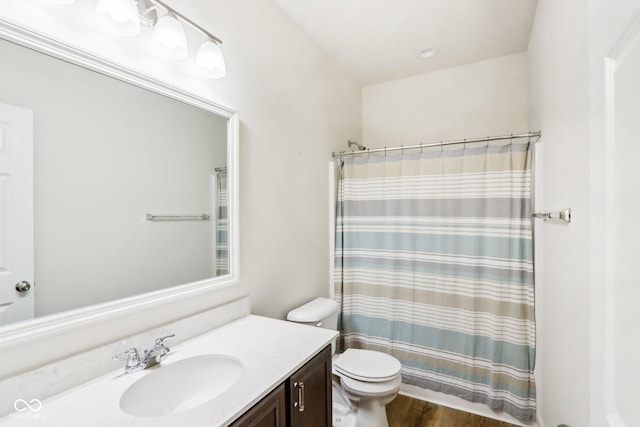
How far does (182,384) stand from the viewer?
1092 millimetres

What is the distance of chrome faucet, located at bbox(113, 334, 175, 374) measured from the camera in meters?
1.01

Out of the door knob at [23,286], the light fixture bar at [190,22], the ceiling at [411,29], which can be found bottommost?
the door knob at [23,286]

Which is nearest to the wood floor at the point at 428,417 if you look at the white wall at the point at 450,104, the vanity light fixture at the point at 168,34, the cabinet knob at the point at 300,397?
the cabinet knob at the point at 300,397

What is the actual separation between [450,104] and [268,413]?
273 cm

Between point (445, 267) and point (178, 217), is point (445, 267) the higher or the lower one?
the lower one

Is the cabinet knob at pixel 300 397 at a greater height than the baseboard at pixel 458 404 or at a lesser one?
greater

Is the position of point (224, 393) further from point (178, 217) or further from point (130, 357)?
point (178, 217)

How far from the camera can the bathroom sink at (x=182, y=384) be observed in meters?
0.97

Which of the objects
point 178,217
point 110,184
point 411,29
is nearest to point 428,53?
point 411,29

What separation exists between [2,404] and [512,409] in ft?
8.07

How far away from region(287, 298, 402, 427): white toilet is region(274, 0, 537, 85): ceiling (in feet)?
6.37

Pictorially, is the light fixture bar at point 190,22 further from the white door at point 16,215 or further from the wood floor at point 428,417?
the wood floor at point 428,417

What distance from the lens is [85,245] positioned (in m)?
0.99

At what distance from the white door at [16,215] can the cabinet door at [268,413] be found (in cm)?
69
